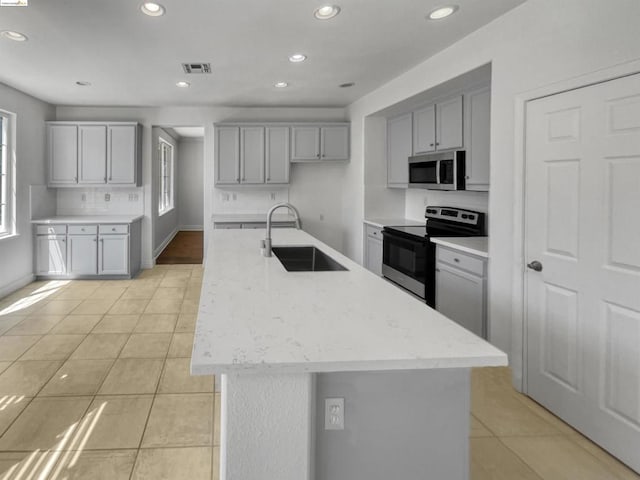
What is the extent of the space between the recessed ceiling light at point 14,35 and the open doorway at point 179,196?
13.8ft

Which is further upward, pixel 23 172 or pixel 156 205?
pixel 23 172

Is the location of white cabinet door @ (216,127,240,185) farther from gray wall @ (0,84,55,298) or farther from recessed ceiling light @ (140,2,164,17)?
recessed ceiling light @ (140,2,164,17)

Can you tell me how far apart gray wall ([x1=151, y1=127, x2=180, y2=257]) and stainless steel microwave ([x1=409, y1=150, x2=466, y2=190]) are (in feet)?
13.2

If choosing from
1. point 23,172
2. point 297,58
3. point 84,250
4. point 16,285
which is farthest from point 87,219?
point 297,58

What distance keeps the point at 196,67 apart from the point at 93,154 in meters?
2.66

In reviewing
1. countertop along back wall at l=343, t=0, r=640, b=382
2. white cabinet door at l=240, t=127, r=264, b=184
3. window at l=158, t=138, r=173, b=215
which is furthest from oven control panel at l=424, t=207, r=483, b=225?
window at l=158, t=138, r=173, b=215

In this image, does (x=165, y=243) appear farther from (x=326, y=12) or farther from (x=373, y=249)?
(x=326, y=12)

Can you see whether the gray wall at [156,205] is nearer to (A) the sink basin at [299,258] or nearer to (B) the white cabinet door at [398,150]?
(B) the white cabinet door at [398,150]

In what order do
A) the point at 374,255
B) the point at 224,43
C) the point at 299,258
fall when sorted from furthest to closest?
the point at 374,255, the point at 224,43, the point at 299,258

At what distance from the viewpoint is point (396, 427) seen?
131 centimetres

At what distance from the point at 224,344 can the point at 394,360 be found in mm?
479

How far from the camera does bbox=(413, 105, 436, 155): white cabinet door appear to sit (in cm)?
430

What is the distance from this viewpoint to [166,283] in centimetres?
567

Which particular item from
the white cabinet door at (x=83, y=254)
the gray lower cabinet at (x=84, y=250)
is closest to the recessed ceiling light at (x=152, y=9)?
the gray lower cabinet at (x=84, y=250)
